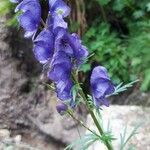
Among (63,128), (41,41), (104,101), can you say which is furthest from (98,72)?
(63,128)

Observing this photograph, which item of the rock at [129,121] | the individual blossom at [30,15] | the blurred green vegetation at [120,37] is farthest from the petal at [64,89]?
the blurred green vegetation at [120,37]

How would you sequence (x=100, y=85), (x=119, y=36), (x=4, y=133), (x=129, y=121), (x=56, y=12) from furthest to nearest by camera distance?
(x=119, y=36)
(x=4, y=133)
(x=129, y=121)
(x=100, y=85)
(x=56, y=12)

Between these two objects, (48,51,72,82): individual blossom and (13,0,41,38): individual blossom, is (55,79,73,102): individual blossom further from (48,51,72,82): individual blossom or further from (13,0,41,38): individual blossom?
(13,0,41,38): individual blossom

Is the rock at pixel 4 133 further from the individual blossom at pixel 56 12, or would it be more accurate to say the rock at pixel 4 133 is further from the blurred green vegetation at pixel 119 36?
the individual blossom at pixel 56 12

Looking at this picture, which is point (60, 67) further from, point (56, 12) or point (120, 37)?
point (120, 37)

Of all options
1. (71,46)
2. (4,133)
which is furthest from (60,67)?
(4,133)

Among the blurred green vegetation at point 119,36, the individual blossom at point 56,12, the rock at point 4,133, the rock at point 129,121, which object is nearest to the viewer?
the individual blossom at point 56,12

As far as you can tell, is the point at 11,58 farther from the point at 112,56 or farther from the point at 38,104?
the point at 112,56
